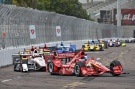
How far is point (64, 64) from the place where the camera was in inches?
749

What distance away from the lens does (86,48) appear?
147ft

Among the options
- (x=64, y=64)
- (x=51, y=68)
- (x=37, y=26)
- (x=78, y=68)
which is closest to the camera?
(x=78, y=68)

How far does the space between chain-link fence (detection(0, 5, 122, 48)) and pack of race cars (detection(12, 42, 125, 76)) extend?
19.2 ft

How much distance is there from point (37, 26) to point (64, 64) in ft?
65.3

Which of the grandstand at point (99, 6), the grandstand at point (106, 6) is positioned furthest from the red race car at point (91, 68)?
the grandstand at point (99, 6)

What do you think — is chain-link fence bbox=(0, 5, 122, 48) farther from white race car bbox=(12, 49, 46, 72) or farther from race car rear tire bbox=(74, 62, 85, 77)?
race car rear tire bbox=(74, 62, 85, 77)

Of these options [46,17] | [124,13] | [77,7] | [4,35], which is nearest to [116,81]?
[4,35]

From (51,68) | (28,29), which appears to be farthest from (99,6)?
(51,68)

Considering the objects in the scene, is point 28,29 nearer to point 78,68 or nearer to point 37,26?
point 37,26

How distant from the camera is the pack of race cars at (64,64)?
57.1 feet

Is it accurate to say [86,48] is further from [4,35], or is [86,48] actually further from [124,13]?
[124,13]

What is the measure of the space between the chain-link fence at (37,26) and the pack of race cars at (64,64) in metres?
5.85

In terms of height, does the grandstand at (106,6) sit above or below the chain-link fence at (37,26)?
above

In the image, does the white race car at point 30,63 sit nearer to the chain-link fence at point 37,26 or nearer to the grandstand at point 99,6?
the chain-link fence at point 37,26
